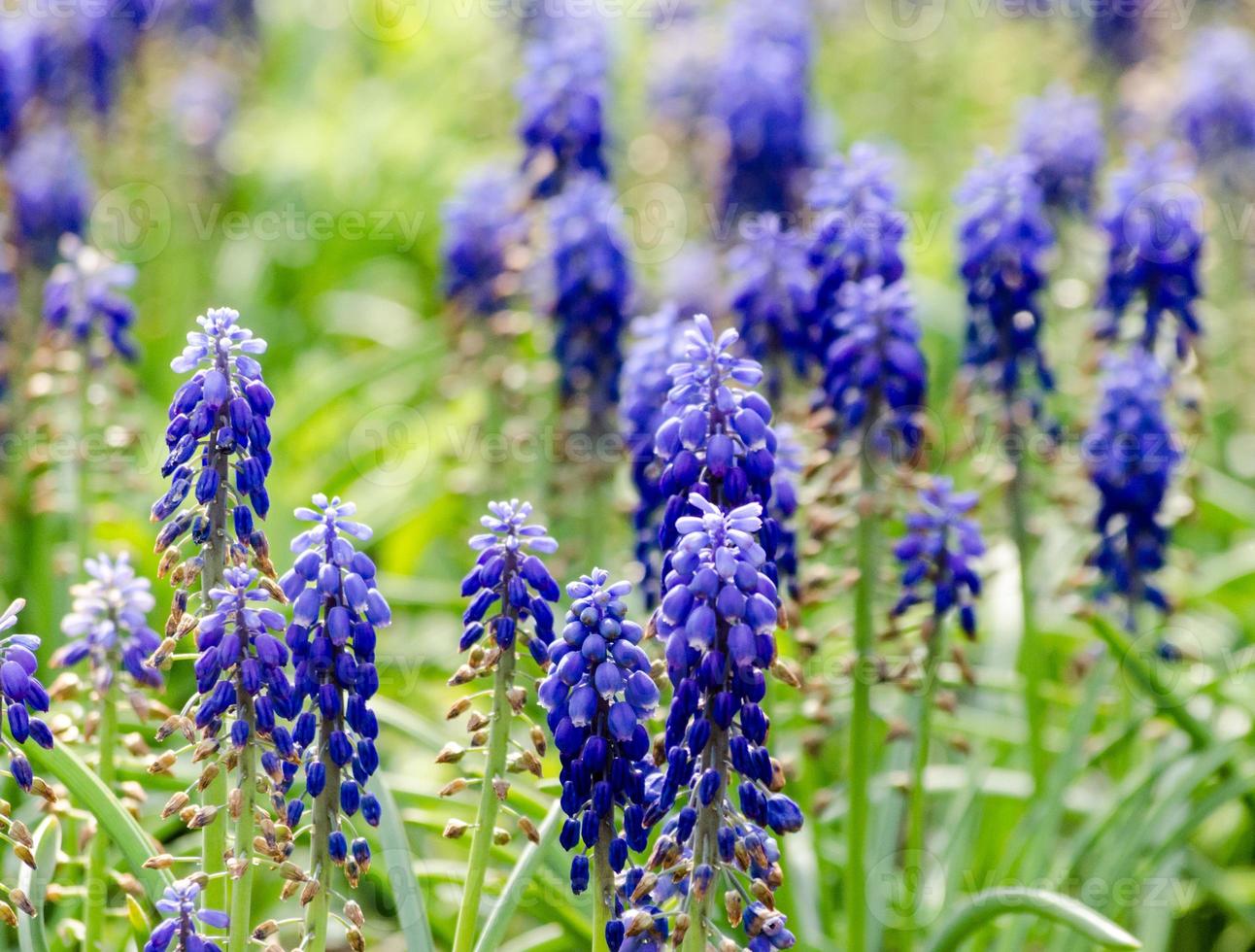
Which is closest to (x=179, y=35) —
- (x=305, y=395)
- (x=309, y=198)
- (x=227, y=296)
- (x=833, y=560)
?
(x=309, y=198)

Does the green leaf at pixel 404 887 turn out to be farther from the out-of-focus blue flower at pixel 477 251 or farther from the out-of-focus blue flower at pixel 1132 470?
the out-of-focus blue flower at pixel 477 251

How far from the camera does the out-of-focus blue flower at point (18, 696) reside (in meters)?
3.68

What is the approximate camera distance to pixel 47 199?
801 cm

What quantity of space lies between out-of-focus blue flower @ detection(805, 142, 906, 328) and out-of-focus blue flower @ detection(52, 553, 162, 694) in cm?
260

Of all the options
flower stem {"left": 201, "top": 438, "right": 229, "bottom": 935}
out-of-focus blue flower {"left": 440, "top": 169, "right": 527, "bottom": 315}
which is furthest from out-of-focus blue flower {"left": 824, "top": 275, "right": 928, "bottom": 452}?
out-of-focus blue flower {"left": 440, "top": 169, "right": 527, "bottom": 315}

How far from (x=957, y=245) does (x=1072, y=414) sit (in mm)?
3317

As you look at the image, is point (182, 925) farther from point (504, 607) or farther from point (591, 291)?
point (591, 291)

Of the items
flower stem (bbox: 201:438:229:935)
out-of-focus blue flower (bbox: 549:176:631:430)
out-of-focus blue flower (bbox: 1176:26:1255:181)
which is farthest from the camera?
out-of-focus blue flower (bbox: 1176:26:1255:181)

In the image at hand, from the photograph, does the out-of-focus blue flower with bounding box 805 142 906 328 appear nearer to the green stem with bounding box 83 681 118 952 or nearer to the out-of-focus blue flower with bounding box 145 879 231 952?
the green stem with bounding box 83 681 118 952

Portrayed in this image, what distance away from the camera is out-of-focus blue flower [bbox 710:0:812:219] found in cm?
879

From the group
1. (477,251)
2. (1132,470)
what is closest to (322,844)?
(1132,470)

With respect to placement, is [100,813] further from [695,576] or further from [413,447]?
[413,447]

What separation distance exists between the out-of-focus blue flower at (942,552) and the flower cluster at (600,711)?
184 centimetres

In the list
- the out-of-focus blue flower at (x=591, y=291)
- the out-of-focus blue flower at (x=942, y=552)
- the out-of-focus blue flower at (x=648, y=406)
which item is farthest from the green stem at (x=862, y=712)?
the out-of-focus blue flower at (x=591, y=291)
